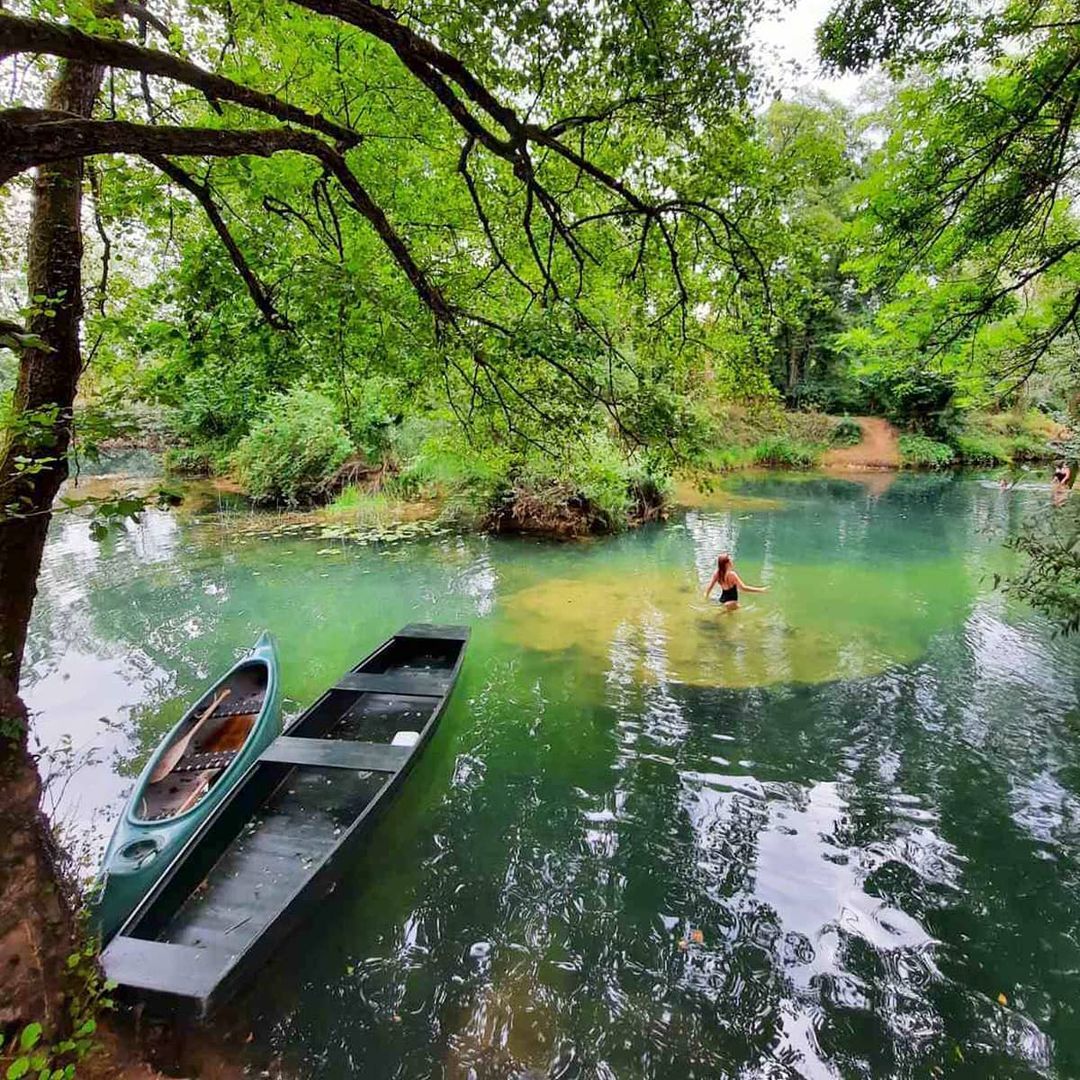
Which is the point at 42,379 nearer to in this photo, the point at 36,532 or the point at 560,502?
the point at 36,532

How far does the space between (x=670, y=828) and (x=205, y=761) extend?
12.4 ft

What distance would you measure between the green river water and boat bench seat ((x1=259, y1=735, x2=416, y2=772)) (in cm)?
53

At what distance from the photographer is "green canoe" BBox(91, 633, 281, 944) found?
10.9ft

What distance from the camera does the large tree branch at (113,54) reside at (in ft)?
6.64

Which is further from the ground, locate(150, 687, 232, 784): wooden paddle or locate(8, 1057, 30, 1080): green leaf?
locate(8, 1057, 30, 1080): green leaf

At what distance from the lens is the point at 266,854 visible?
3803mm

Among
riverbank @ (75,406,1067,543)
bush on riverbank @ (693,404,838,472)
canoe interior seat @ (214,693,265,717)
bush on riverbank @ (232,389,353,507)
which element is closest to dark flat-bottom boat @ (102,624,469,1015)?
canoe interior seat @ (214,693,265,717)

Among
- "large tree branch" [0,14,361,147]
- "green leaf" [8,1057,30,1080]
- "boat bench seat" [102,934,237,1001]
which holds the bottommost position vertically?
"boat bench seat" [102,934,237,1001]

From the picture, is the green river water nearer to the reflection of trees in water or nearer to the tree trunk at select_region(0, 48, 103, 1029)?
the reflection of trees in water

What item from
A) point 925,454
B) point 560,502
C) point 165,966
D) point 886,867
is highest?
point 560,502

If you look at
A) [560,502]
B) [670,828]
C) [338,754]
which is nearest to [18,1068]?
[338,754]

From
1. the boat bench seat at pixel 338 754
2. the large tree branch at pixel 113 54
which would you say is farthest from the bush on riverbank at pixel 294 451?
the large tree branch at pixel 113 54

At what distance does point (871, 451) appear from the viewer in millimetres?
26906

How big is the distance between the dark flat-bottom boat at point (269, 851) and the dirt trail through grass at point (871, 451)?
1012 inches
